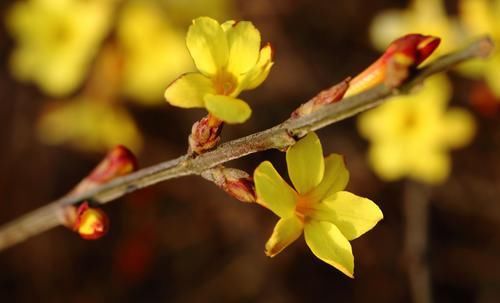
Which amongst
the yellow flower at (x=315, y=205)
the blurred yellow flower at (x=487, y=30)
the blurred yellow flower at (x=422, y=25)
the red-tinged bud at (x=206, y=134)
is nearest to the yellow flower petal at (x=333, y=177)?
the yellow flower at (x=315, y=205)

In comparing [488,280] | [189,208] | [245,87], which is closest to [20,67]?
[189,208]

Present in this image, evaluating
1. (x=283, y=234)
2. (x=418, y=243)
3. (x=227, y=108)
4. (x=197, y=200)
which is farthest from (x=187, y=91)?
(x=197, y=200)

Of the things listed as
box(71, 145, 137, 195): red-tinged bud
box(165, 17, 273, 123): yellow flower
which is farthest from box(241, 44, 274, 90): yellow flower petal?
box(71, 145, 137, 195): red-tinged bud

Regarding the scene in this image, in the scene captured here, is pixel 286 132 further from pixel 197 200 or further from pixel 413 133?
pixel 197 200

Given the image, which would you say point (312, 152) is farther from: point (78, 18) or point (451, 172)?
point (451, 172)

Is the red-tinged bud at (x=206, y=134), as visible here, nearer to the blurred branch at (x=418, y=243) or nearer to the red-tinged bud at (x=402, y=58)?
the red-tinged bud at (x=402, y=58)

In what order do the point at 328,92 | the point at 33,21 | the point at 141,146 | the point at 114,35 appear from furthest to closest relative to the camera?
the point at 141,146 < the point at 114,35 < the point at 33,21 < the point at 328,92

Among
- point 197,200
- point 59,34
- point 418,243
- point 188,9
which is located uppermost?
point 59,34
